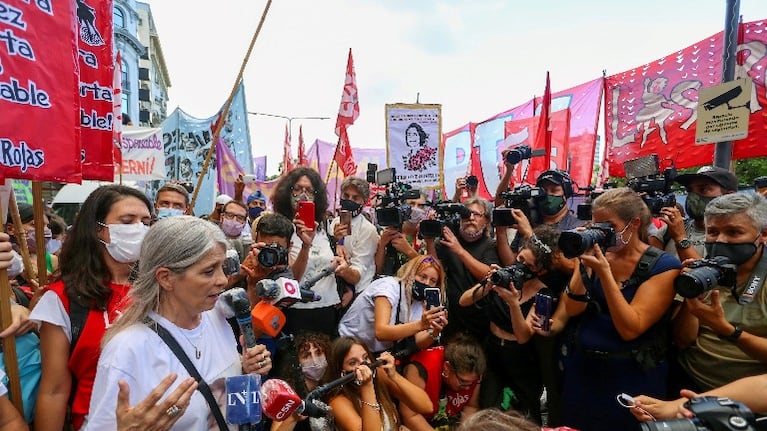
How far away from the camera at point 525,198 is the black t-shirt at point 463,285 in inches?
13.6

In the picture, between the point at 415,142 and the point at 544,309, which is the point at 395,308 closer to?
the point at 544,309

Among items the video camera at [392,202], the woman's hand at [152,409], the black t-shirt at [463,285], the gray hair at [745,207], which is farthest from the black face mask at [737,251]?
the woman's hand at [152,409]

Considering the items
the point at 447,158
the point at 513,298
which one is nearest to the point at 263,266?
the point at 513,298

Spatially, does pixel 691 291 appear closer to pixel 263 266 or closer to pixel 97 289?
pixel 263 266

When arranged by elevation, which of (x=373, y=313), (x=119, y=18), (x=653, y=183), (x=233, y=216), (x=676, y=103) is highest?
(x=119, y=18)

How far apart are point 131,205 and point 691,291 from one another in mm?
2645

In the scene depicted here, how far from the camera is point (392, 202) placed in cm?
384

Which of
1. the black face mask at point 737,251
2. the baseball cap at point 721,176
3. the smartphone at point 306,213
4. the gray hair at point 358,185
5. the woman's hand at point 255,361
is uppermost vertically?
the baseball cap at point 721,176

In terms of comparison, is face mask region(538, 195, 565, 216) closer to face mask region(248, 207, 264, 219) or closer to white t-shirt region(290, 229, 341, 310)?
white t-shirt region(290, 229, 341, 310)

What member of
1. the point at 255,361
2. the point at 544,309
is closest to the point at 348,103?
the point at 544,309

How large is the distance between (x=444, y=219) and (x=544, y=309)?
3.65 feet

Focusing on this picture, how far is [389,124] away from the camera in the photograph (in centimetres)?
706

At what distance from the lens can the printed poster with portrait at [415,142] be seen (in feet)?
22.7

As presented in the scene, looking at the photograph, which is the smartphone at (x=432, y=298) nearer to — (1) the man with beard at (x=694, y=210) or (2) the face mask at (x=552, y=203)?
(2) the face mask at (x=552, y=203)
